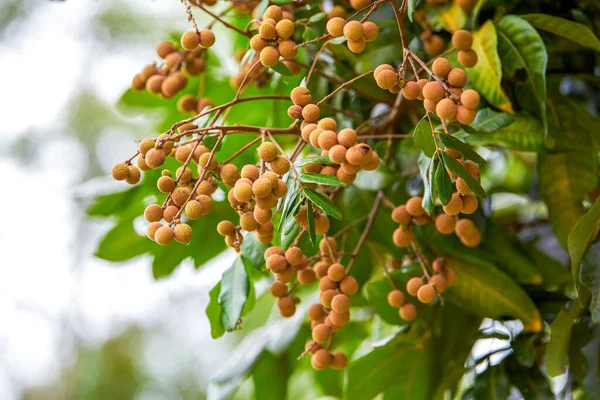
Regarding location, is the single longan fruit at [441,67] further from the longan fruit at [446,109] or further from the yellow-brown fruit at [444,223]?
the yellow-brown fruit at [444,223]

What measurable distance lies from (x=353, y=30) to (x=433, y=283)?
0.77ft

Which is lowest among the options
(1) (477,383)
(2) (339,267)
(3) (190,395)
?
(3) (190,395)

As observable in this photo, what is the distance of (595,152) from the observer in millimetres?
641

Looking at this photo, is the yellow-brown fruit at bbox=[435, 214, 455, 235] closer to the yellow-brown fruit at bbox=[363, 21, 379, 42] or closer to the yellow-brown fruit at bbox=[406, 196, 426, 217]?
the yellow-brown fruit at bbox=[406, 196, 426, 217]

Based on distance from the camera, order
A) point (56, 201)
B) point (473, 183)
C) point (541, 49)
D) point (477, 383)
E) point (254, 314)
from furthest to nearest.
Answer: point (56, 201), point (254, 314), point (477, 383), point (541, 49), point (473, 183)

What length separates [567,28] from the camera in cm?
60

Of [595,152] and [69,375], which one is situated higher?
[595,152]

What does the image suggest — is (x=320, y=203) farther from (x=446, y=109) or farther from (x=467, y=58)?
(x=467, y=58)

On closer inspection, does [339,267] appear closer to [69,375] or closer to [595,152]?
[595,152]

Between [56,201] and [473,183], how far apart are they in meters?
3.43

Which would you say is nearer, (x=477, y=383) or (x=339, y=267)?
(x=339, y=267)

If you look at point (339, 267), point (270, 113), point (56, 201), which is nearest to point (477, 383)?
point (339, 267)

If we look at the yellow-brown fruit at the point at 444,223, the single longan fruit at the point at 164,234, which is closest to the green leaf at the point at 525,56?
the yellow-brown fruit at the point at 444,223

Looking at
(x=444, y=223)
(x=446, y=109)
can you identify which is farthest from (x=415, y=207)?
(x=446, y=109)
